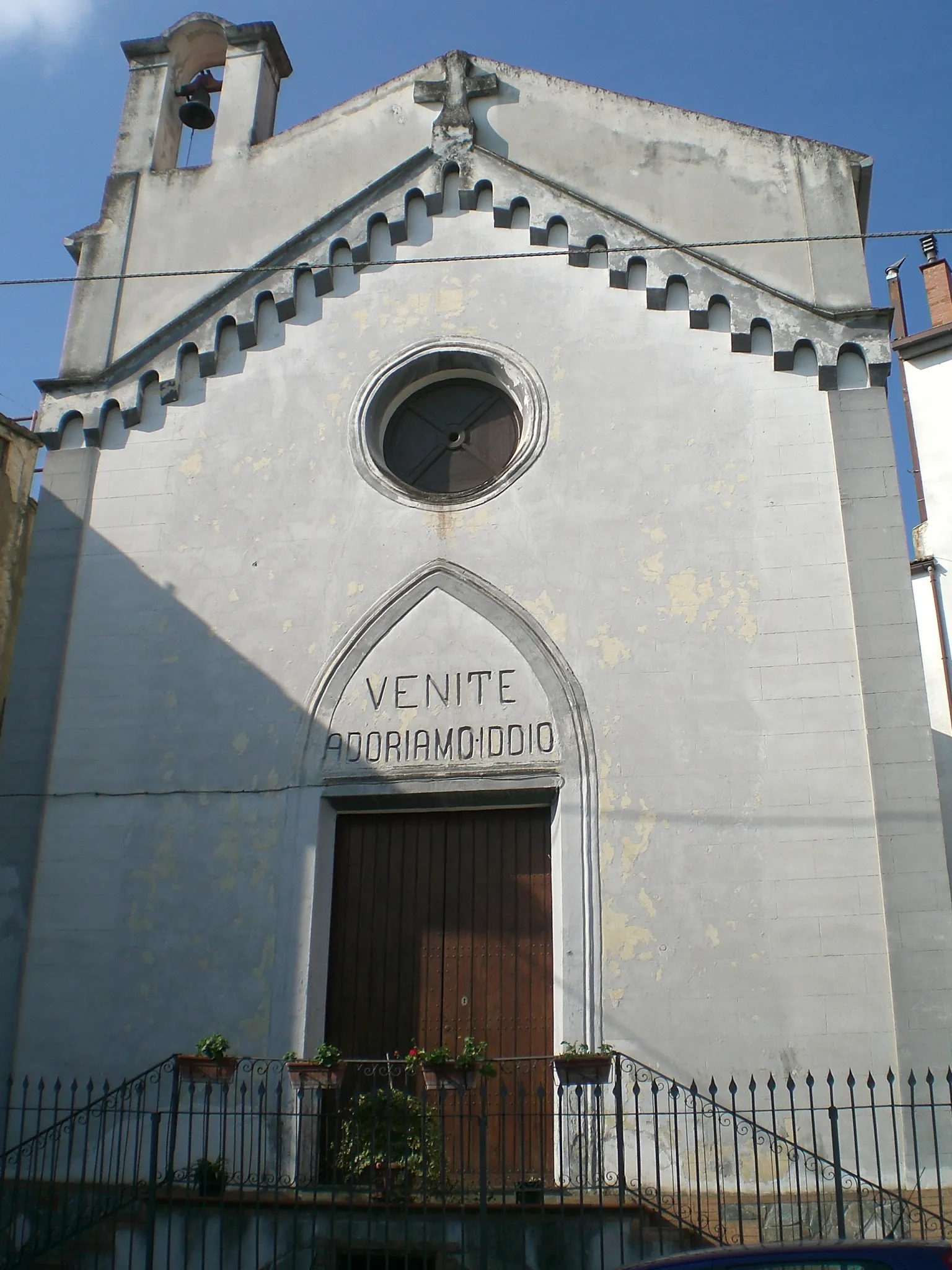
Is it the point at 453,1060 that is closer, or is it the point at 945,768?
the point at 453,1060

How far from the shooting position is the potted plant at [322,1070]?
30.5 ft

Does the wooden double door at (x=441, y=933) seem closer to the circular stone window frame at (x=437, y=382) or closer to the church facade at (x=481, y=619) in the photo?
the church facade at (x=481, y=619)

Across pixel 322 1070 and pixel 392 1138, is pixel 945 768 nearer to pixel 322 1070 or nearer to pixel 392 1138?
pixel 392 1138

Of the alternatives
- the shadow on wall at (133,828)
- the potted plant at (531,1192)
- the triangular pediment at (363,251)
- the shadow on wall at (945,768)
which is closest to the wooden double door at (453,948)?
the shadow on wall at (133,828)

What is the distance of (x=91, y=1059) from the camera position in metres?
10.5

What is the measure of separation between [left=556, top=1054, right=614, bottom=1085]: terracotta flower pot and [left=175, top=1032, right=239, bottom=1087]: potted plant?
247 cm

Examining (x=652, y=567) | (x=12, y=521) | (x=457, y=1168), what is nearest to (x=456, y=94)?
Result: (x=652, y=567)

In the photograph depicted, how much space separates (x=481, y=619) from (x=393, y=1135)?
4.35 m

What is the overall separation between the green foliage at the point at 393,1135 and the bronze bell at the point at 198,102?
36.4ft

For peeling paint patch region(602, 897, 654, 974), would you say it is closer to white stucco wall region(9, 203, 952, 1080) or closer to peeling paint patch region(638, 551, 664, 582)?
white stucco wall region(9, 203, 952, 1080)

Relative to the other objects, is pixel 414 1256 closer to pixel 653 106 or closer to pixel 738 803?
pixel 738 803

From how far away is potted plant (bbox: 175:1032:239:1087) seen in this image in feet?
31.0

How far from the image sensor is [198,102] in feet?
48.6

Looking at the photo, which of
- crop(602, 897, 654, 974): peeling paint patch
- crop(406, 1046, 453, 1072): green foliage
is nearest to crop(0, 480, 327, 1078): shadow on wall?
→ crop(406, 1046, 453, 1072): green foliage
